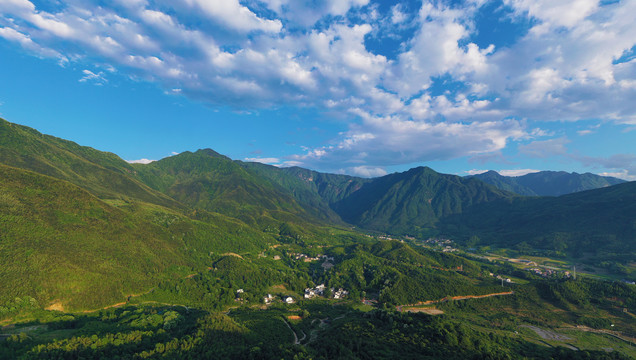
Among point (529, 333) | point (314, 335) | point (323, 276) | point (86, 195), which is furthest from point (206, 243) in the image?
point (529, 333)

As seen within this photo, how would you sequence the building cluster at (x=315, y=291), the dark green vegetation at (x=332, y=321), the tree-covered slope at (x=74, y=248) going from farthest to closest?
the building cluster at (x=315, y=291) → the tree-covered slope at (x=74, y=248) → the dark green vegetation at (x=332, y=321)

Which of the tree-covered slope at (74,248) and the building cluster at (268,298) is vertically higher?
the tree-covered slope at (74,248)

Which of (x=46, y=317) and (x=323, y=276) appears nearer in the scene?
(x=46, y=317)

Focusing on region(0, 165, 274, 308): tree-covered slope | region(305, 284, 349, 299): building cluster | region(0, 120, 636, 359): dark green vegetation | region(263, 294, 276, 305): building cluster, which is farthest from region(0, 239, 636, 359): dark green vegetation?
region(0, 165, 274, 308): tree-covered slope

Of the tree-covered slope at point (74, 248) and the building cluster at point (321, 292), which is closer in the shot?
the tree-covered slope at point (74, 248)

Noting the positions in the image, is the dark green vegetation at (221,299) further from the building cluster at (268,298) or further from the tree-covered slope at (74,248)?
the building cluster at (268,298)

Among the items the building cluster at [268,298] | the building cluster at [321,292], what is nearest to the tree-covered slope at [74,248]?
the building cluster at [268,298]

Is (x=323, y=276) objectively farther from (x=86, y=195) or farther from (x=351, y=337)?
(x=86, y=195)

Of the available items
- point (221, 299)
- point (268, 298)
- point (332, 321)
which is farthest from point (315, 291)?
point (221, 299)

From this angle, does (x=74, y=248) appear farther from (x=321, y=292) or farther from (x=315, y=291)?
(x=321, y=292)

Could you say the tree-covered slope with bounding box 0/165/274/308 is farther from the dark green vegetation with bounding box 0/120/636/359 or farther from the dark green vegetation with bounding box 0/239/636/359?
the dark green vegetation with bounding box 0/239/636/359

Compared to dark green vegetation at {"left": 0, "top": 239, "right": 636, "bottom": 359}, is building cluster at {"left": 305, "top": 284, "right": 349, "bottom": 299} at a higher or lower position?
lower
